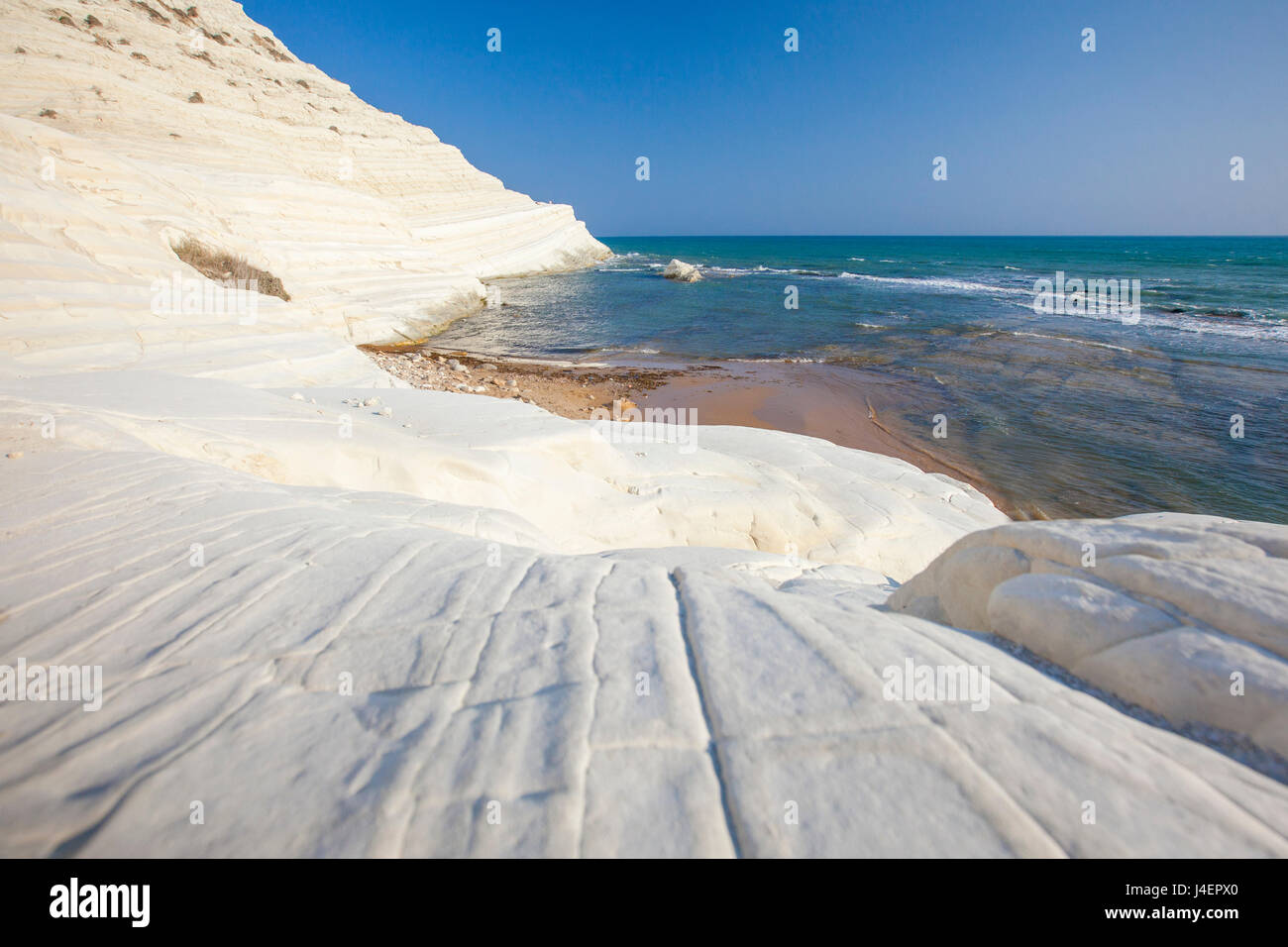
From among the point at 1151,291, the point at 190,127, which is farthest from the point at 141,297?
the point at 1151,291

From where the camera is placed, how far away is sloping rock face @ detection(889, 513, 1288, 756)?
1713 millimetres

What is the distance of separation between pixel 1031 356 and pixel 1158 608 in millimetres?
17623

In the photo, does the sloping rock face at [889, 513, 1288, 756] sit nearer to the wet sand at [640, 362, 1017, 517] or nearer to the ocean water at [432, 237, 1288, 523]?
the wet sand at [640, 362, 1017, 517]

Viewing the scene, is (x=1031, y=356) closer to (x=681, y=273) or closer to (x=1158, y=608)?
(x=1158, y=608)

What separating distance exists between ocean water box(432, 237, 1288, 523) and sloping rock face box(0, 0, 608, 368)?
139 inches

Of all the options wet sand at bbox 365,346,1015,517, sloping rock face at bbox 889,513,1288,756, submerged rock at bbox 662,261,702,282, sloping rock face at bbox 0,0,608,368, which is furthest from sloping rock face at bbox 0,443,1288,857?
submerged rock at bbox 662,261,702,282

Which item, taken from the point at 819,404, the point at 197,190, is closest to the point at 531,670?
the point at 819,404

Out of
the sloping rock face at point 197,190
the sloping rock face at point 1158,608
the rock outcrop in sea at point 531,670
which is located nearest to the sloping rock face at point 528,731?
the rock outcrop in sea at point 531,670

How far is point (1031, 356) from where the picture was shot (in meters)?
16.2

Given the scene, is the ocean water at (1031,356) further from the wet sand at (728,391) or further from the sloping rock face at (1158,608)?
the sloping rock face at (1158,608)

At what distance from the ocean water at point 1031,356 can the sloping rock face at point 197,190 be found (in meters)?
3.53

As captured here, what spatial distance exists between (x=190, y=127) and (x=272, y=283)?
28.0 feet

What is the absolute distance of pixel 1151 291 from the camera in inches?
1190
